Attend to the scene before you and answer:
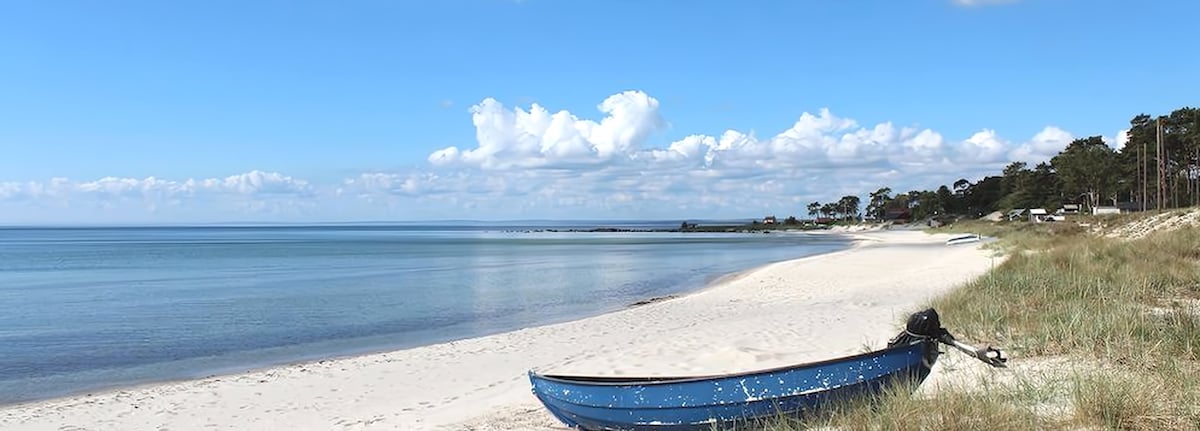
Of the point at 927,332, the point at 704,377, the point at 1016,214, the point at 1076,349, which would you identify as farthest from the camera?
the point at 1016,214

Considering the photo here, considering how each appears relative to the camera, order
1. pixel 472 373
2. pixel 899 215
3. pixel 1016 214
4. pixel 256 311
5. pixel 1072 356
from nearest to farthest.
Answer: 1. pixel 1072 356
2. pixel 472 373
3. pixel 256 311
4. pixel 1016 214
5. pixel 899 215

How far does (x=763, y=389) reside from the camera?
7043 mm

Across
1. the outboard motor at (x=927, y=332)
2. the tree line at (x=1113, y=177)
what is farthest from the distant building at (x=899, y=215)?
the outboard motor at (x=927, y=332)

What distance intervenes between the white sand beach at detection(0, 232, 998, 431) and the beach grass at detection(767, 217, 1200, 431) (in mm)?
2028

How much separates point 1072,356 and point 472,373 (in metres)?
8.39

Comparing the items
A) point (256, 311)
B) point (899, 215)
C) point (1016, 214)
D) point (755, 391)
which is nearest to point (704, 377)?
point (755, 391)

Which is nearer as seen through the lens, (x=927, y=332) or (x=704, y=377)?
(x=704, y=377)

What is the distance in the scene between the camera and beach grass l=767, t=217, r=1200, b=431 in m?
5.69

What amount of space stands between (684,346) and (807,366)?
23.3 ft

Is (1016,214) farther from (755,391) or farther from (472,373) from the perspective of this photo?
(755,391)

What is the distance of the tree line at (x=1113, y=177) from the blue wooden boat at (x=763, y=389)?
2291 inches

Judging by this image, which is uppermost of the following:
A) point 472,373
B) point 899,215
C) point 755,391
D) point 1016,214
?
point 899,215

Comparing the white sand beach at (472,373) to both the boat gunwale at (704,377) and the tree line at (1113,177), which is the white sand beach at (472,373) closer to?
the boat gunwale at (704,377)

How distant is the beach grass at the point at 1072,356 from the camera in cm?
569
